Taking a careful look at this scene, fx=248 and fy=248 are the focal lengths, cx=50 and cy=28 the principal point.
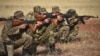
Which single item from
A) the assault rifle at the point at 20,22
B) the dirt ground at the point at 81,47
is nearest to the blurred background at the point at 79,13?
the dirt ground at the point at 81,47

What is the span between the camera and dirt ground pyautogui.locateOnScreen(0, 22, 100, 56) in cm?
329

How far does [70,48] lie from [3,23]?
37.6 inches

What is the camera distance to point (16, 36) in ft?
10.8

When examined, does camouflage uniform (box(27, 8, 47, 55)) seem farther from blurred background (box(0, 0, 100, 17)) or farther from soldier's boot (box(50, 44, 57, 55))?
blurred background (box(0, 0, 100, 17))

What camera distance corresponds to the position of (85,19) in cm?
340

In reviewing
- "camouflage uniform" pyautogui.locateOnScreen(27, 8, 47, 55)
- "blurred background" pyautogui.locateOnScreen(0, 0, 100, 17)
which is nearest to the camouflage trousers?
"blurred background" pyautogui.locateOnScreen(0, 0, 100, 17)

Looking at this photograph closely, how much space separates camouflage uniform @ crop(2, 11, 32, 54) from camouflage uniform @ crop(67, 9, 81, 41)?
566mm

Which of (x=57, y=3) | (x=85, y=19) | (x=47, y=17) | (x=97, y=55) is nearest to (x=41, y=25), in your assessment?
(x=47, y=17)

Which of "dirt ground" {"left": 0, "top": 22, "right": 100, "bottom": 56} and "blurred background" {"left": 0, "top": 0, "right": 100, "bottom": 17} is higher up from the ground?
"blurred background" {"left": 0, "top": 0, "right": 100, "bottom": 17}

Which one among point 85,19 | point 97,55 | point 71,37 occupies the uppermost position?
point 85,19

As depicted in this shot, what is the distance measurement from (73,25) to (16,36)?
2.57 ft

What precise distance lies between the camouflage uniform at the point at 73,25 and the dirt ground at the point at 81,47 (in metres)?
0.07

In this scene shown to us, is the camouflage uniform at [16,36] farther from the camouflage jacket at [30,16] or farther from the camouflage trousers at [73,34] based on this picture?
the camouflage trousers at [73,34]

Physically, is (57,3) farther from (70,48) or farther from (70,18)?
(70,48)
